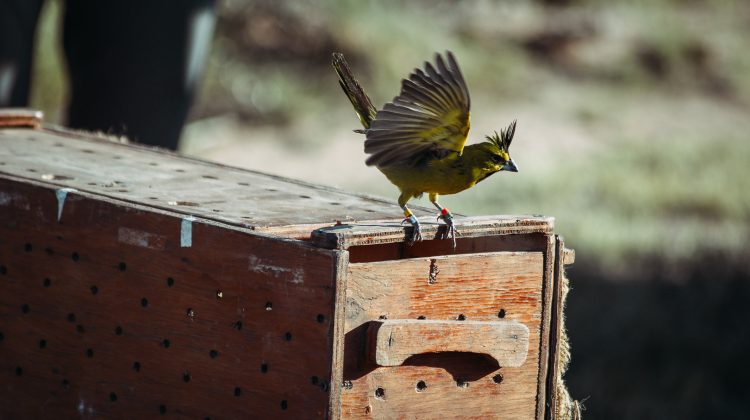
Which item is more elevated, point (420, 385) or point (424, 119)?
point (424, 119)

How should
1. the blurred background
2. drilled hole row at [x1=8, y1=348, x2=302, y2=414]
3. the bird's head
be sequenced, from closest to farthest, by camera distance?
1. drilled hole row at [x1=8, y1=348, x2=302, y2=414]
2. the bird's head
3. the blurred background

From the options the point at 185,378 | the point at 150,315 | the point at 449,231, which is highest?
the point at 449,231

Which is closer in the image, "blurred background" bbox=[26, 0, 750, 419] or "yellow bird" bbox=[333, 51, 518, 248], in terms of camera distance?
"yellow bird" bbox=[333, 51, 518, 248]

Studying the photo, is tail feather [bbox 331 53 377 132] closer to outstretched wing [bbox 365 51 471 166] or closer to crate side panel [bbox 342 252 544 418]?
outstretched wing [bbox 365 51 471 166]

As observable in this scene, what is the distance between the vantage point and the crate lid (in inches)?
96.3

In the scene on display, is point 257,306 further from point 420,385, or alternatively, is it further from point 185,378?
point 420,385

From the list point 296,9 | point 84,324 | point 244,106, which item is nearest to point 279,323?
point 84,324

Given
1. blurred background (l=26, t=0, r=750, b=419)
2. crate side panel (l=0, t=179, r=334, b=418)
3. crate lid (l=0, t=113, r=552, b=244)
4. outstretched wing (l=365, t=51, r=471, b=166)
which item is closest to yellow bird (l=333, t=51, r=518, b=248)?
outstretched wing (l=365, t=51, r=471, b=166)

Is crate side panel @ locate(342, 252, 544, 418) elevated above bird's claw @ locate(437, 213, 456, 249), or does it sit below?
below

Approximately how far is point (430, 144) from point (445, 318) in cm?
40

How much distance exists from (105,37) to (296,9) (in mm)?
5234

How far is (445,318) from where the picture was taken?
2459 mm

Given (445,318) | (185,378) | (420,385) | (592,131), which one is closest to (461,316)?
(445,318)

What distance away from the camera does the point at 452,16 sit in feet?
34.7
